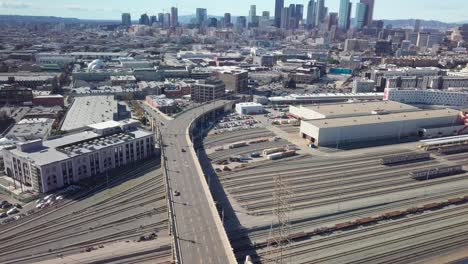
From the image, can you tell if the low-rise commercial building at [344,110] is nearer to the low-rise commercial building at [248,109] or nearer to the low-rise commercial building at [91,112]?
the low-rise commercial building at [248,109]

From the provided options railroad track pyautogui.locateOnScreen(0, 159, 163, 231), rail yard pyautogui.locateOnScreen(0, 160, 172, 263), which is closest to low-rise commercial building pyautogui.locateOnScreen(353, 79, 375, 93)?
railroad track pyautogui.locateOnScreen(0, 159, 163, 231)

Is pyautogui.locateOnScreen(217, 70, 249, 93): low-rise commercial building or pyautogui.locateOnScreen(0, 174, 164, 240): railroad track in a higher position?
pyautogui.locateOnScreen(217, 70, 249, 93): low-rise commercial building

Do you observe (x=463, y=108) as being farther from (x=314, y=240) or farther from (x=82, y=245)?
(x=82, y=245)

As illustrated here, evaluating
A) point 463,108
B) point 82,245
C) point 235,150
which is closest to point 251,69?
point 463,108

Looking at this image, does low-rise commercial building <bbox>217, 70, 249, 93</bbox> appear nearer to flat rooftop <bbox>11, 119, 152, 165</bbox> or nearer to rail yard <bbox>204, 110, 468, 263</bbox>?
rail yard <bbox>204, 110, 468, 263</bbox>

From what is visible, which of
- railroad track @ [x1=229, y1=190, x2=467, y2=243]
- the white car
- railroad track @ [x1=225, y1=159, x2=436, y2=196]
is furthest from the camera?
railroad track @ [x1=225, y1=159, x2=436, y2=196]

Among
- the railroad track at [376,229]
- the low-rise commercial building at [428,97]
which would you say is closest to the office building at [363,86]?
the low-rise commercial building at [428,97]
